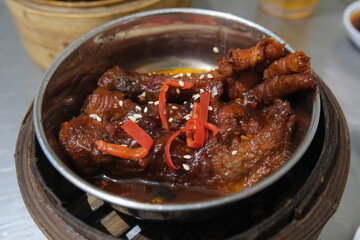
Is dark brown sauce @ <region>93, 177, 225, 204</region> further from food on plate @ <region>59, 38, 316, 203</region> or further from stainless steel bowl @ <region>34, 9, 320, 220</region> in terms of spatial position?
stainless steel bowl @ <region>34, 9, 320, 220</region>

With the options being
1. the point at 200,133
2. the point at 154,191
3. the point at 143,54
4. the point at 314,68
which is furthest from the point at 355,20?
the point at 154,191

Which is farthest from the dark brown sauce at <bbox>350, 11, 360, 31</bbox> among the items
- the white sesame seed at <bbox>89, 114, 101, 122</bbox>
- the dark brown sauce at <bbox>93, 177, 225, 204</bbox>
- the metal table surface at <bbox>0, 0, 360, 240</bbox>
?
the white sesame seed at <bbox>89, 114, 101, 122</bbox>

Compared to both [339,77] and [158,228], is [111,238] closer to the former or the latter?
[158,228]

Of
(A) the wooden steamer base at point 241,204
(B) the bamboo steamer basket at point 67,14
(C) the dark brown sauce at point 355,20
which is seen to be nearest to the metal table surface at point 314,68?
(C) the dark brown sauce at point 355,20

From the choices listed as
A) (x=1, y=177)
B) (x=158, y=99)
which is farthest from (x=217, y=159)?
(x=1, y=177)

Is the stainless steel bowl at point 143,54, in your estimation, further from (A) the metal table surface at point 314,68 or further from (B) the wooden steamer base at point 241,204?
(A) the metal table surface at point 314,68

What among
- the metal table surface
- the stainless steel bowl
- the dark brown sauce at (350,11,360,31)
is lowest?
the metal table surface
